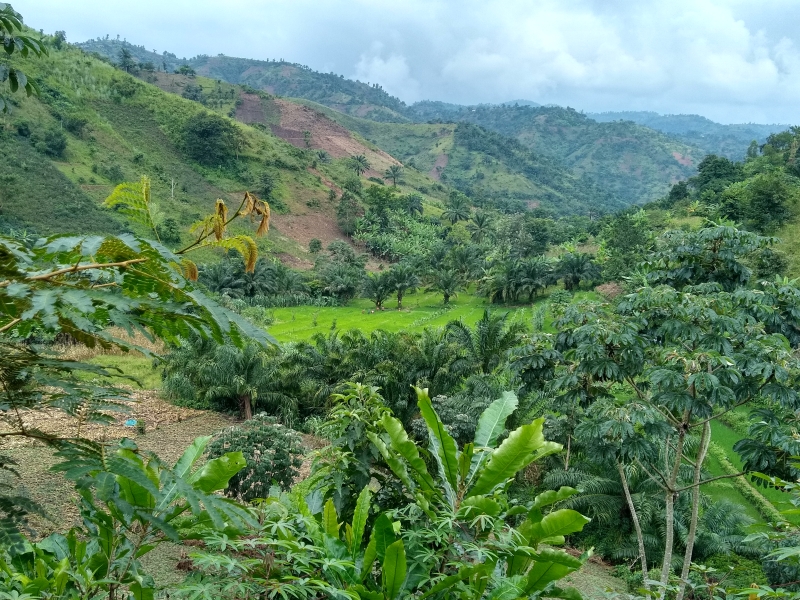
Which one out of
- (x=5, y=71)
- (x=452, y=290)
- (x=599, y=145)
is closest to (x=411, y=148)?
(x=599, y=145)

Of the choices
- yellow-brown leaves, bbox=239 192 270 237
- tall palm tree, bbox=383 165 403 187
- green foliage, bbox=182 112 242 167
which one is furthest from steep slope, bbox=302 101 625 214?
yellow-brown leaves, bbox=239 192 270 237

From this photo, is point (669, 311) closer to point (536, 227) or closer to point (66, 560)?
point (66, 560)

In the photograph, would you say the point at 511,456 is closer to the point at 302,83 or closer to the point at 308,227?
the point at 308,227

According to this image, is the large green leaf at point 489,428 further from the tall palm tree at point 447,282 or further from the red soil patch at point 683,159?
the red soil patch at point 683,159

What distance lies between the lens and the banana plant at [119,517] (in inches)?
67.2

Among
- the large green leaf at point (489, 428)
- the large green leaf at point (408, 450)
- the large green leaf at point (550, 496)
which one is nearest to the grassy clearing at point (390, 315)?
the large green leaf at point (489, 428)

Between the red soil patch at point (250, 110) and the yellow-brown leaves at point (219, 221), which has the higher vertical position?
the red soil patch at point (250, 110)

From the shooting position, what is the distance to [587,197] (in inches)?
4104

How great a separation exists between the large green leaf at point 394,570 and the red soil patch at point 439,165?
10193 centimetres

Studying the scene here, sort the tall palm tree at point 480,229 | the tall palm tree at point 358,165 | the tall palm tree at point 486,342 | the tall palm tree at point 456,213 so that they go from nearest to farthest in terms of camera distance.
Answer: the tall palm tree at point 486,342
the tall palm tree at point 480,229
the tall palm tree at point 456,213
the tall palm tree at point 358,165

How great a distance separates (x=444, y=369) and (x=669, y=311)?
7190 millimetres

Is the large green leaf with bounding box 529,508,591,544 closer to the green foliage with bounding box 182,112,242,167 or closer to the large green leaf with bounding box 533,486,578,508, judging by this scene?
the large green leaf with bounding box 533,486,578,508

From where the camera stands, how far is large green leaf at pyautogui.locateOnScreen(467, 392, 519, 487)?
302cm

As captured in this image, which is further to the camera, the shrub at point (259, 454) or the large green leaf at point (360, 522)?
the shrub at point (259, 454)
